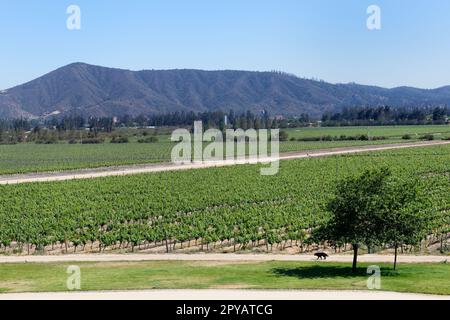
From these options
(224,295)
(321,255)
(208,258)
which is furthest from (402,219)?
(208,258)

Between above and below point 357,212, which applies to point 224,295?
below

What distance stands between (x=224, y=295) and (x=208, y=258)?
40.6 feet

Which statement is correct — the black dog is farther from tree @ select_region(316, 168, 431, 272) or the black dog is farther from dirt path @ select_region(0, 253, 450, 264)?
tree @ select_region(316, 168, 431, 272)

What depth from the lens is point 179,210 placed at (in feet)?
187

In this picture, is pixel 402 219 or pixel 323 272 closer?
pixel 402 219

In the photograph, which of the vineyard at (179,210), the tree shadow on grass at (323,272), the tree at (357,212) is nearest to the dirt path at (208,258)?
the vineyard at (179,210)

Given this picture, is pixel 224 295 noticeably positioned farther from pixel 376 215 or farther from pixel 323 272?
pixel 376 215

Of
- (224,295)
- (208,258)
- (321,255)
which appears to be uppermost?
(224,295)

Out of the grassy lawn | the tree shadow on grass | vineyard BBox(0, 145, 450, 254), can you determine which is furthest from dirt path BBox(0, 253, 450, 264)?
the tree shadow on grass

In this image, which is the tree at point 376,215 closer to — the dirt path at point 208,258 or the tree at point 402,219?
the tree at point 402,219
